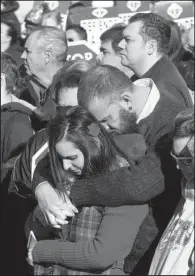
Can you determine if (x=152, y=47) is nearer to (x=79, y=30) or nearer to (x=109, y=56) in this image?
(x=109, y=56)

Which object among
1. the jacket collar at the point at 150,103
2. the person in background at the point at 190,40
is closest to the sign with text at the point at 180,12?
the person in background at the point at 190,40

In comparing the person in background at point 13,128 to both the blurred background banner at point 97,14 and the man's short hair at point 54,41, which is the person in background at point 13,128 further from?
the blurred background banner at point 97,14

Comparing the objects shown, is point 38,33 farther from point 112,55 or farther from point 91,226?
point 91,226

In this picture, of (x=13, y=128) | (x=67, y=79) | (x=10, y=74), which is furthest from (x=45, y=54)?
(x=67, y=79)

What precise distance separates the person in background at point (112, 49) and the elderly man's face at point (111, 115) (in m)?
2.38

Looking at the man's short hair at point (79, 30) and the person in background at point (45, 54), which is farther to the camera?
the man's short hair at point (79, 30)

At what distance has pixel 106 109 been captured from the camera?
12.6ft

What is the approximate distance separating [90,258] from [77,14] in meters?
5.49

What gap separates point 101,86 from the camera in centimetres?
389

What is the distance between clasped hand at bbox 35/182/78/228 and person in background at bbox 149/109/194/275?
493 millimetres

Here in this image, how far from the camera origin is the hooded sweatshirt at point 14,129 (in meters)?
5.36

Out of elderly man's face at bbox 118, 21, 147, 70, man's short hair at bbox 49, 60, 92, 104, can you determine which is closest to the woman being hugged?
man's short hair at bbox 49, 60, 92, 104

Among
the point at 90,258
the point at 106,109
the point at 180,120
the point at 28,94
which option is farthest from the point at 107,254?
the point at 28,94

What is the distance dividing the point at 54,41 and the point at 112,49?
29.3 inches
